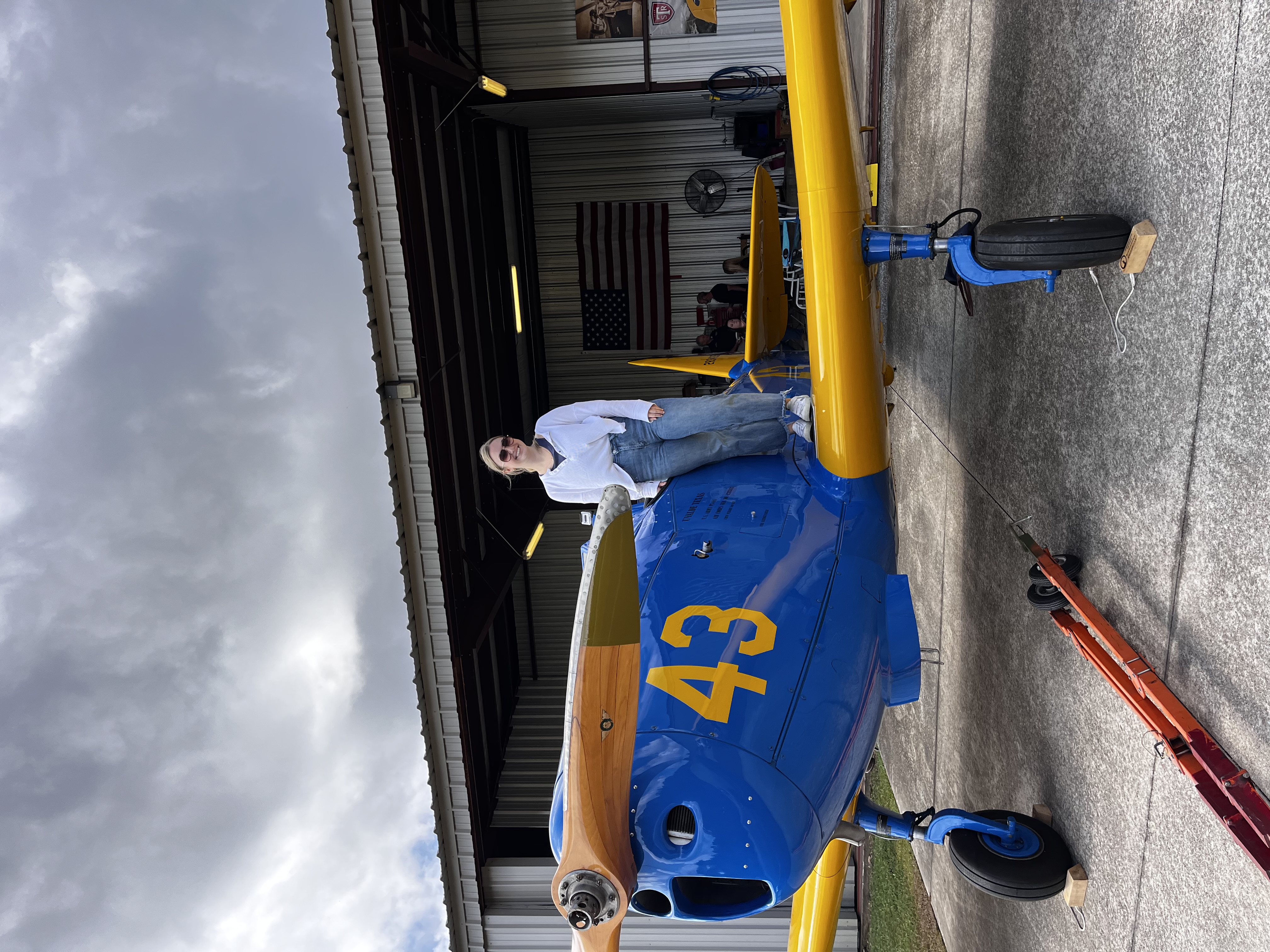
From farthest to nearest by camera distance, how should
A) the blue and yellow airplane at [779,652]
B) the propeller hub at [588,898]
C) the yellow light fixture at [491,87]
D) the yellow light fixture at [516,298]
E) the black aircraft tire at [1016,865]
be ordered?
the yellow light fixture at [516,298] → the yellow light fixture at [491,87] → the black aircraft tire at [1016,865] → the blue and yellow airplane at [779,652] → the propeller hub at [588,898]

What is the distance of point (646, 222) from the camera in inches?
492

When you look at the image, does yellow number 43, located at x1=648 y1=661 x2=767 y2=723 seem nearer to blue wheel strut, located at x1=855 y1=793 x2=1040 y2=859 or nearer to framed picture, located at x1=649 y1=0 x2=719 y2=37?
blue wheel strut, located at x1=855 y1=793 x2=1040 y2=859

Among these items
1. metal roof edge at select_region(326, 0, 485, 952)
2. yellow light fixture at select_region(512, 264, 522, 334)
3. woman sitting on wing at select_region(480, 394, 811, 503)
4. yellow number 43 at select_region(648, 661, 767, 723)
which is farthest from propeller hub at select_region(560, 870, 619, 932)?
yellow light fixture at select_region(512, 264, 522, 334)

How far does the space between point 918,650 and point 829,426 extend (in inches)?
55.0

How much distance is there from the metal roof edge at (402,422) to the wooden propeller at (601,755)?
4.89 metres

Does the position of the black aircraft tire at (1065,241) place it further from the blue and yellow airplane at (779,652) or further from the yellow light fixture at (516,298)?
the yellow light fixture at (516,298)

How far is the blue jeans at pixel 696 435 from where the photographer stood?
15.9 feet

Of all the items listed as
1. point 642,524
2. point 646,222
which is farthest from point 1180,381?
point 646,222

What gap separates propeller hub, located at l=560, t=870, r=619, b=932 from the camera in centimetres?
260

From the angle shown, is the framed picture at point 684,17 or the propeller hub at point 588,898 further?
the framed picture at point 684,17

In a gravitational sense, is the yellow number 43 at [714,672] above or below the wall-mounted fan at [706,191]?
below

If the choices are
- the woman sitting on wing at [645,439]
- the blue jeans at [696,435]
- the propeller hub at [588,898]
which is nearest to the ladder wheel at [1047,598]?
the woman sitting on wing at [645,439]

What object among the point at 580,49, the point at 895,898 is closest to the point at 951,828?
the point at 895,898

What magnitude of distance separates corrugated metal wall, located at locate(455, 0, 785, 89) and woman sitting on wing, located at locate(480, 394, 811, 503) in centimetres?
696
